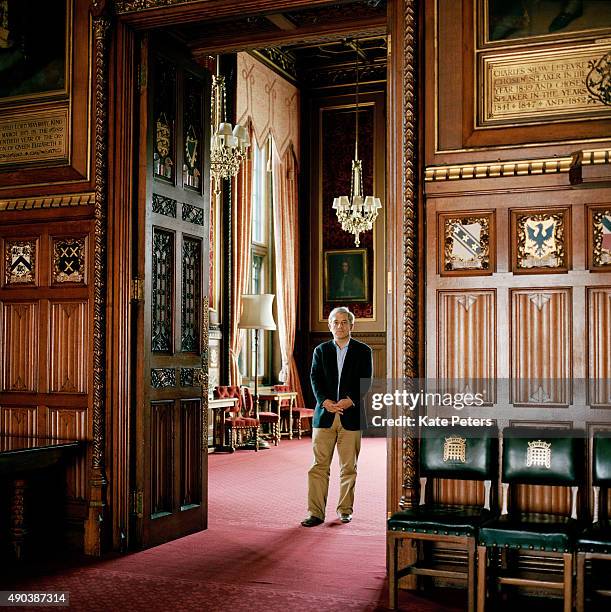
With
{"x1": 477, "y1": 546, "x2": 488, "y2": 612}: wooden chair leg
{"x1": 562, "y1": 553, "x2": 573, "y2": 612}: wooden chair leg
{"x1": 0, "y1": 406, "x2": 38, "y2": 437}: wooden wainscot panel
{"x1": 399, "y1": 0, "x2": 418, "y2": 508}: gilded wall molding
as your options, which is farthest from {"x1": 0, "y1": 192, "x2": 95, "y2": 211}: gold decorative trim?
{"x1": 562, "y1": 553, "x2": 573, "y2": 612}: wooden chair leg

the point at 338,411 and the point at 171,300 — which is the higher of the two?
the point at 171,300

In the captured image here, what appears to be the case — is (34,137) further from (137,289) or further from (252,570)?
(252,570)

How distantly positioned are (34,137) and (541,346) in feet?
12.5

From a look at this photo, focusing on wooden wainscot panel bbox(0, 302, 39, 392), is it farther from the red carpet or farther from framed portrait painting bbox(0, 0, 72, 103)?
framed portrait painting bbox(0, 0, 72, 103)

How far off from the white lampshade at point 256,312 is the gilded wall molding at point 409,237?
6.93 m

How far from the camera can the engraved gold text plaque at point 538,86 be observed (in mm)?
4969

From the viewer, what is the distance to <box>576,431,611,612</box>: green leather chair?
4219 mm

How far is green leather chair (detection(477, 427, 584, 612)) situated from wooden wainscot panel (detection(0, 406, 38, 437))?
10.7 feet

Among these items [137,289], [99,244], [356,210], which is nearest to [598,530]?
[137,289]

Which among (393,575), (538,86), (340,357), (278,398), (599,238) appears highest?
(538,86)

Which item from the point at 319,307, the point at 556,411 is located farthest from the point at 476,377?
the point at 319,307

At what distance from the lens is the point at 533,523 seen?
446cm

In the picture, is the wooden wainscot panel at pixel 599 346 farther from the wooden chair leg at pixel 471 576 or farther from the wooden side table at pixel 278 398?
the wooden side table at pixel 278 398

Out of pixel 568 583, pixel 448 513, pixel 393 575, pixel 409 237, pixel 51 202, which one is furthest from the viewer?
pixel 51 202
